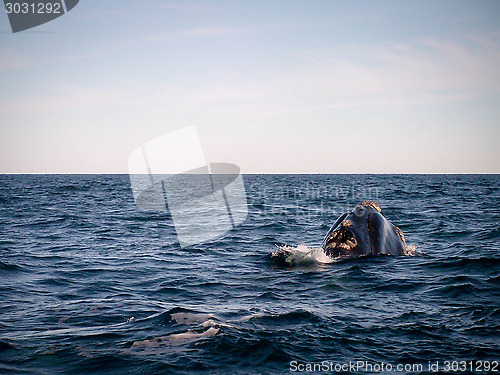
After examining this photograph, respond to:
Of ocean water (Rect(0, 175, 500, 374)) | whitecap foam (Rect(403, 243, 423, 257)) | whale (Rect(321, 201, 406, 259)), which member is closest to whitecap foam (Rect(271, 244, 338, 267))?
ocean water (Rect(0, 175, 500, 374))

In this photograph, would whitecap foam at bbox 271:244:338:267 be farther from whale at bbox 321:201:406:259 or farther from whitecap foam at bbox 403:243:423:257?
whitecap foam at bbox 403:243:423:257

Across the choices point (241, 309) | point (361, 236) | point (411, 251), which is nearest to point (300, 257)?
point (361, 236)

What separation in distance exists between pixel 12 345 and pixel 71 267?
5459 mm

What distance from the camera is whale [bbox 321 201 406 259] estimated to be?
1023 cm

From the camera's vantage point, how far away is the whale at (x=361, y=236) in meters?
10.2

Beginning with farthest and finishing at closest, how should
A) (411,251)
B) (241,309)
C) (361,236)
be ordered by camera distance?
(411,251) < (361,236) < (241,309)

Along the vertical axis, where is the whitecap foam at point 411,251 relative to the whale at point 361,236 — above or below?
below

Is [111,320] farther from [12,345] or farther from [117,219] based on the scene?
[117,219]

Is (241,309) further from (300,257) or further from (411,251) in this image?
(411,251)

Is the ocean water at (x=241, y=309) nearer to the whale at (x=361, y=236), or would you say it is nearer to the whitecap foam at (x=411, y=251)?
the whitecap foam at (x=411, y=251)

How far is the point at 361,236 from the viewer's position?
1033 centimetres

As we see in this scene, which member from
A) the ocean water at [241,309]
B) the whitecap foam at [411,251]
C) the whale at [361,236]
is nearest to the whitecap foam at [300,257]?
the ocean water at [241,309]

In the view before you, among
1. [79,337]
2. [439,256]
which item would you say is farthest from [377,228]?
[79,337]

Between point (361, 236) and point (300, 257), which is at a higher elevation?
point (361, 236)
